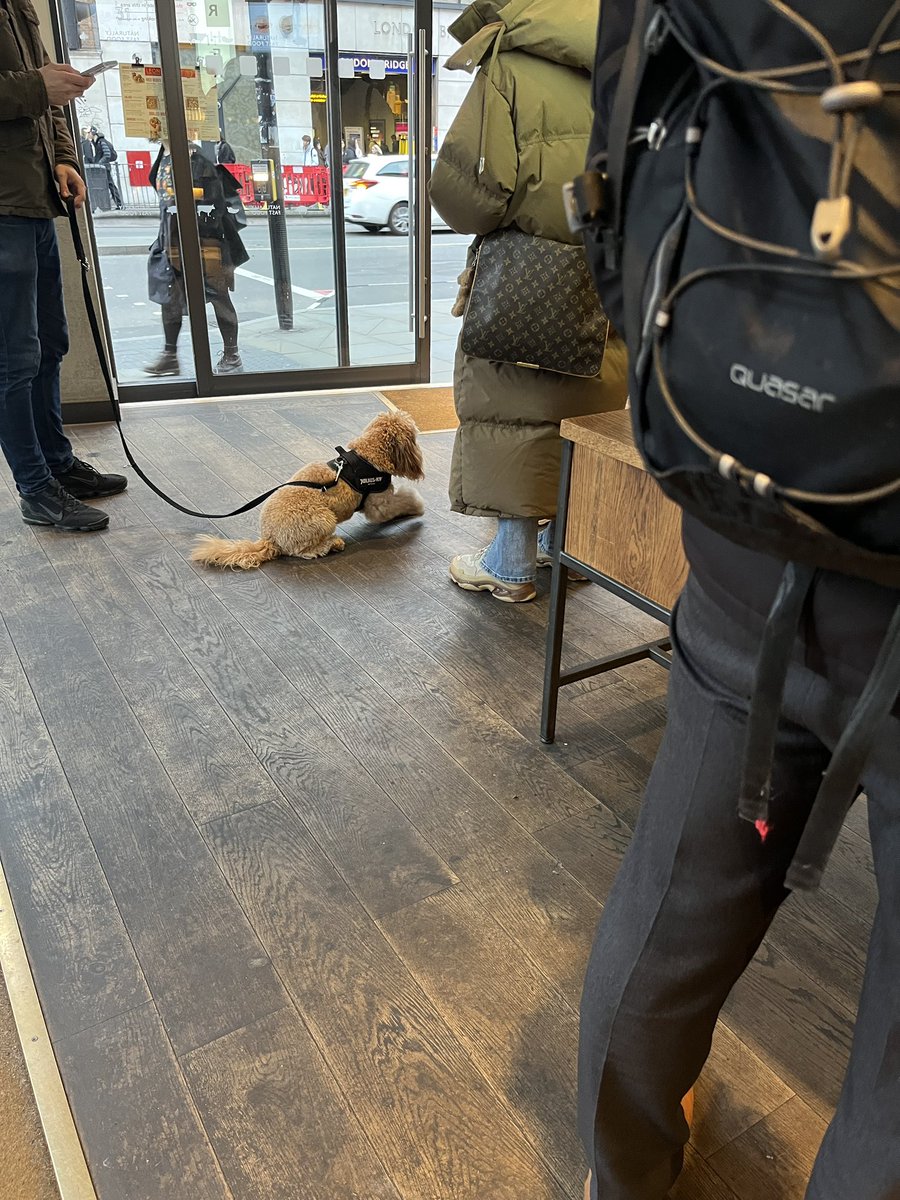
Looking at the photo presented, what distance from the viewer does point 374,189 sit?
559 cm

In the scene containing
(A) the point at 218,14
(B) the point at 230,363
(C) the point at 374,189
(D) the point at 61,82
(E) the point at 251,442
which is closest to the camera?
(D) the point at 61,82

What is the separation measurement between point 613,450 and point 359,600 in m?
1.18

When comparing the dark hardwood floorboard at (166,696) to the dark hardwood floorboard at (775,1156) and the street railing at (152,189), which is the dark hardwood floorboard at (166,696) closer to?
the dark hardwood floorboard at (775,1156)

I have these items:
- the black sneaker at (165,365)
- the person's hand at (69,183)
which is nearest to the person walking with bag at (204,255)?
the black sneaker at (165,365)

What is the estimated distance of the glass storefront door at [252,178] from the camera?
4.08m

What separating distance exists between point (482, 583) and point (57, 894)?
4.60ft

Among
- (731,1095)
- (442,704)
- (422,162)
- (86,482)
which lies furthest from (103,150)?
(731,1095)

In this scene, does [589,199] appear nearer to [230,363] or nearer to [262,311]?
[230,363]

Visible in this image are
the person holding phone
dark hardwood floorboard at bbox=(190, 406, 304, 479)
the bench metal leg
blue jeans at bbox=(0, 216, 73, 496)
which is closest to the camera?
the bench metal leg

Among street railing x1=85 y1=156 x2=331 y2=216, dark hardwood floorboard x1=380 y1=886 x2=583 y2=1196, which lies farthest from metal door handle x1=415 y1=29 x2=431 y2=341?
Answer: dark hardwood floorboard x1=380 y1=886 x2=583 y2=1196

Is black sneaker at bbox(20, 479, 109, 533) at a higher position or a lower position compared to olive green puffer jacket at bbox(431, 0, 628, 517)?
lower

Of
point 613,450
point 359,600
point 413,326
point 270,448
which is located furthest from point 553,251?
point 413,326

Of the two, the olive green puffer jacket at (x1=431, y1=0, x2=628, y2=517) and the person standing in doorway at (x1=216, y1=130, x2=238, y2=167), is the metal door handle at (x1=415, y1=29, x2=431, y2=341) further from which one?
the olive green puffer jacket at (x1=431, y1=0, x2=628, y2=517)

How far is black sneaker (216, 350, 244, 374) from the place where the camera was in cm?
461
